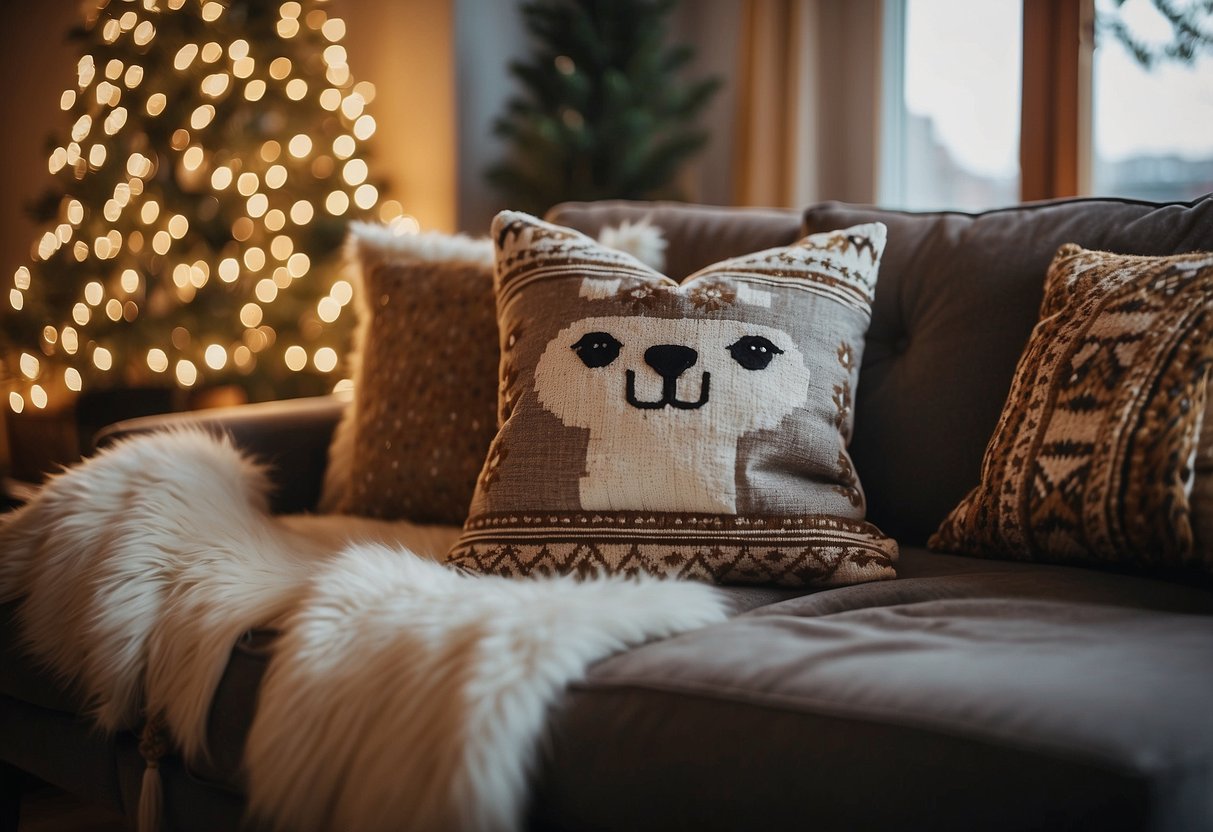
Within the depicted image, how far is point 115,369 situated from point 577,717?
2.05 meters

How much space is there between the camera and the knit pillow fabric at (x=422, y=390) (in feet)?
4.64

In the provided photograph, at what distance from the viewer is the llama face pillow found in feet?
3.54

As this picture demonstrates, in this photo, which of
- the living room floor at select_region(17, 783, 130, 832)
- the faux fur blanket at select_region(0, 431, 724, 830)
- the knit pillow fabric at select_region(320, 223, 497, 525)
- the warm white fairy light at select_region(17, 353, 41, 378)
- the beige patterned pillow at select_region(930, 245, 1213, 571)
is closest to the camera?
the faux fur blanket at select_region(0, 431, 724, 830)

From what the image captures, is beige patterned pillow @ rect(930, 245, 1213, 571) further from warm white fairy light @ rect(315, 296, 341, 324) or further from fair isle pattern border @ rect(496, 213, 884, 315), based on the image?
warm white fairy light @ rect(315, 296, 341, 324)

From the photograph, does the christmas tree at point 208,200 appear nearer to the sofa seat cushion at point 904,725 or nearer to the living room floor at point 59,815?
the living room floor at point 59,815

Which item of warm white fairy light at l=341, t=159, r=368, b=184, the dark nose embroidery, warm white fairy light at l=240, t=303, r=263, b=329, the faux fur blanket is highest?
warm white fairy light at l=341, t=159, r=368, b=184

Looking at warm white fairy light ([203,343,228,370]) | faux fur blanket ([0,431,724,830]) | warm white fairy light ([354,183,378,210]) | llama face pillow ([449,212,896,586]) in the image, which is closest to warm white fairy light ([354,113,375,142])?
warm white fairy light ([354,183,378,210])

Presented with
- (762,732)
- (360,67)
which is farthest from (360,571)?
(360,67)

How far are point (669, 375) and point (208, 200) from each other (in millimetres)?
1771

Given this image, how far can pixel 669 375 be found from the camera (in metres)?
1.13

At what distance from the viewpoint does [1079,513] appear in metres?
1.01

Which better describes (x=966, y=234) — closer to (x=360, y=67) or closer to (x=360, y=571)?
(x=360, y=571)

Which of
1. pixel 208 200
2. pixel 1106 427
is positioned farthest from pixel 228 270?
pixel 1106 427

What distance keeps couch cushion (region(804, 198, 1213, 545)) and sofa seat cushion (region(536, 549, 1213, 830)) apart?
0.37m
